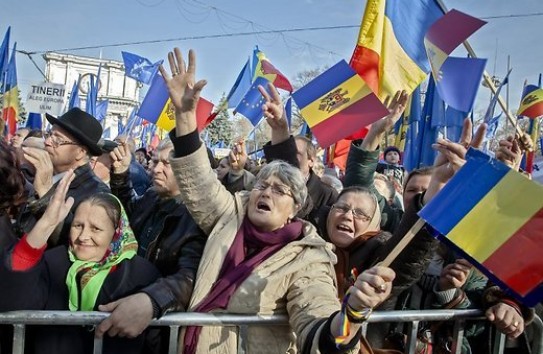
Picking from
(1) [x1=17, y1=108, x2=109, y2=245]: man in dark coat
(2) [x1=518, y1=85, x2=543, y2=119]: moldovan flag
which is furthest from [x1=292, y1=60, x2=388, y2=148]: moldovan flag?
(2) [x1=518, y1=85, x2=543, y2=119]: moldovan flag

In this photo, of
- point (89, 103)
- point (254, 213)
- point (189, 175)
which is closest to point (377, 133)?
point (254, 213)

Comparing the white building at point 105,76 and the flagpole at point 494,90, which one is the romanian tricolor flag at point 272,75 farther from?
the white building at point 105,76

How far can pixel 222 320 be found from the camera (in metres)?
2.30

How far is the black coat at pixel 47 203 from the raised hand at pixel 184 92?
77cm

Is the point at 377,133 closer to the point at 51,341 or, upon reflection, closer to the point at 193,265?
the point at 193,265

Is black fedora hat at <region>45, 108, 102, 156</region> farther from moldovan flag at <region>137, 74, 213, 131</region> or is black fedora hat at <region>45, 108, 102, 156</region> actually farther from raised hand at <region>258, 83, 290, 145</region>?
moldovan flag at <region>137, 74, 213, 131</region>

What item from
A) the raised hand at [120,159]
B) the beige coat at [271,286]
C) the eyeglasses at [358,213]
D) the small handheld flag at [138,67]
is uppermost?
the small handheld flag at [138,67]

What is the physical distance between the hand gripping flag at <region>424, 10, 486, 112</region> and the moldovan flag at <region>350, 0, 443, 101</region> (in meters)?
0.63

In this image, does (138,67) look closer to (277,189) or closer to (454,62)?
(454,62)

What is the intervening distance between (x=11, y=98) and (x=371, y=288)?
10.3 metres

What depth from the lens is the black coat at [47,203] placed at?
2.84 meters

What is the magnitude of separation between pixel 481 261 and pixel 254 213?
3.69ft

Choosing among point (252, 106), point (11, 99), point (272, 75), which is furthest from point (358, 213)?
point (11, 99)

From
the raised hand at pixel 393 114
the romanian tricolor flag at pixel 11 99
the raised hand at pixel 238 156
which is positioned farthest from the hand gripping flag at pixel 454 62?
the romanian tricolor flag at pixel 11 99
